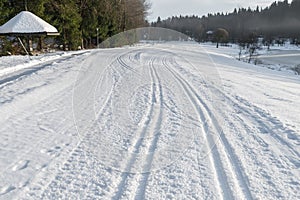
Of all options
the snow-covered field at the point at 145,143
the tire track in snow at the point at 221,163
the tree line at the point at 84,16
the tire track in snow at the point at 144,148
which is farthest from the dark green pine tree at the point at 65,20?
the tire track in snow at the point at 221,163

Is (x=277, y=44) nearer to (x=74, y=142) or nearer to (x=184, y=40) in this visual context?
(x=184, y=40)

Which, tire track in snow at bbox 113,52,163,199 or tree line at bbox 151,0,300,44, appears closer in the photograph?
tire track in snow at bbox 113,52,163,199

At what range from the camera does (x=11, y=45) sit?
63.3 feet

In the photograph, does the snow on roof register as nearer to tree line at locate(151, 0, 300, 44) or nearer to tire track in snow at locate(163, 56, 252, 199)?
tire track in snow at locate(163, 56, 252, 199)

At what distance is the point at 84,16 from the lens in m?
31.1

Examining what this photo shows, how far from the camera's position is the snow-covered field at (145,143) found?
3.18 meters

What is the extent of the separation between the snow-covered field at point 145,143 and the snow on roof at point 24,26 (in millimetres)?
9619

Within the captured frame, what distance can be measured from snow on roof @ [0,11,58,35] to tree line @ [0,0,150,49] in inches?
73.4

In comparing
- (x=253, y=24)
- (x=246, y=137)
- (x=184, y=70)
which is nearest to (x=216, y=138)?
(x=246, y=137)

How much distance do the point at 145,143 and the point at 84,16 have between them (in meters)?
29.9

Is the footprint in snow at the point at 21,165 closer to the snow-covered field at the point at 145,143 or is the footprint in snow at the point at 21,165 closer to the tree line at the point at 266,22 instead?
the snow-covered field at the point at 145,143

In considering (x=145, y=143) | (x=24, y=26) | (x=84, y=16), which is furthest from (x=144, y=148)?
(x=84, y=16)

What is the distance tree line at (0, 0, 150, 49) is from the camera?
21.2 meters

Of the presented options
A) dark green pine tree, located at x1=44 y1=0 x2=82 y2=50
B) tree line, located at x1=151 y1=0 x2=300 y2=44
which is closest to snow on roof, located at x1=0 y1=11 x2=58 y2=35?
dark green pine tree, located at x1=44 y1=0 x2=82 y2=50
